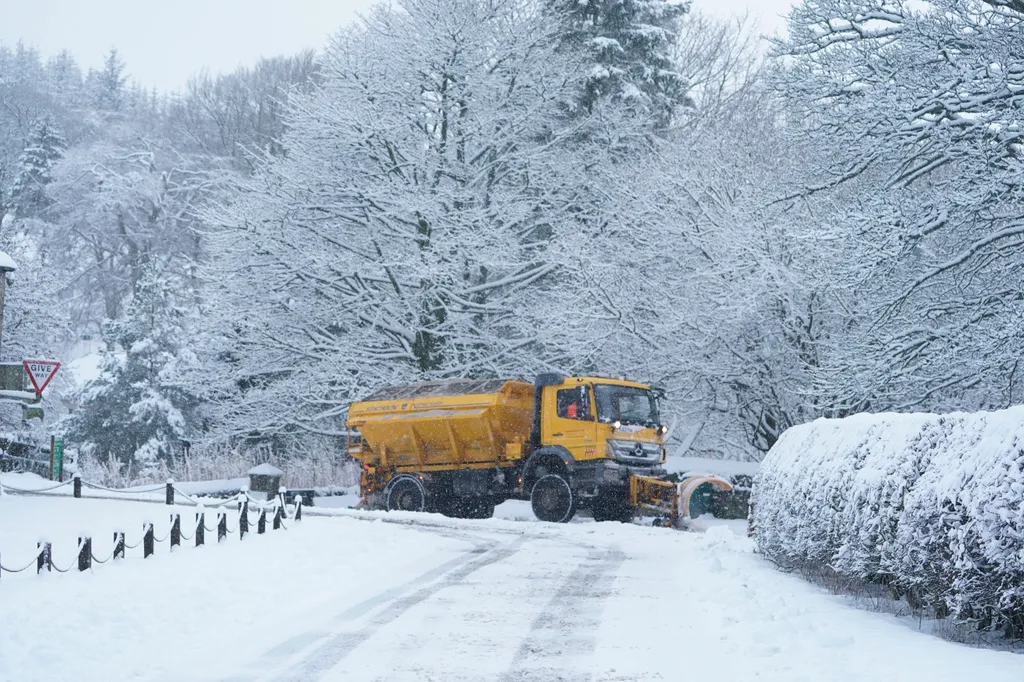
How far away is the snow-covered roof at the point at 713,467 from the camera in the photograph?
2448cm

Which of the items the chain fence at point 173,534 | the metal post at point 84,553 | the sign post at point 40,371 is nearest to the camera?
the chain fence at point 173,534

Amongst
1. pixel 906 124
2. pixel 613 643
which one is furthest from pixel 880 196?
pixel 613 643

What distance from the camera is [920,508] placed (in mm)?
7863

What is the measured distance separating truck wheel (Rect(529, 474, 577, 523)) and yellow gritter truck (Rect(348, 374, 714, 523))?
0.02 meters

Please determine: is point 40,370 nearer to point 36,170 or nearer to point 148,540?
point 148,540

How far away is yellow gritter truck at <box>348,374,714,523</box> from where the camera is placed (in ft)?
66.3

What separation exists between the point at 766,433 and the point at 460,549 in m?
12.2

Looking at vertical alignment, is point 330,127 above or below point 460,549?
above

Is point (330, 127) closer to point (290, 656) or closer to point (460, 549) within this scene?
point (460, 549)

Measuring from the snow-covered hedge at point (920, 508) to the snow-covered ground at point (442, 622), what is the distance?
39 centimetres

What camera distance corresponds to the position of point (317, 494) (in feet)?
90.0

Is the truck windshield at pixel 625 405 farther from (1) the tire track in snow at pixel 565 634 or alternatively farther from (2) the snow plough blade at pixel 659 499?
(1) the tire track in snow at pixel 565 634

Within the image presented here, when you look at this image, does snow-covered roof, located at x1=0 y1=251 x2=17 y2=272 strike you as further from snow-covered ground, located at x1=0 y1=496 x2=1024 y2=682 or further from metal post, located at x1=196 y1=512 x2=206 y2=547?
metal post, located at x1=196 y1=512 x2=206 y2=547

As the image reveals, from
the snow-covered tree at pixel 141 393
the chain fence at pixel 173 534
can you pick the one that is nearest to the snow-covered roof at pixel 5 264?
the chain fence at pixel 173 534
